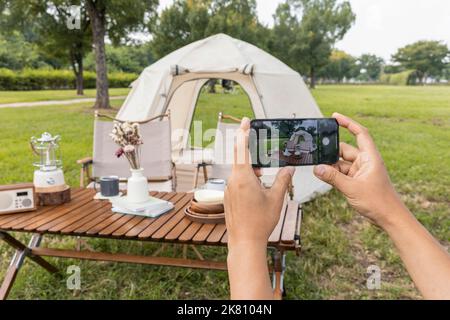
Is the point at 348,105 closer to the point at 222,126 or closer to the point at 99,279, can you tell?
the point at 222,126

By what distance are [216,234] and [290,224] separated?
1.53 ft

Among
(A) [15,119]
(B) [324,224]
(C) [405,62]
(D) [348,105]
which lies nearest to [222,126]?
(B) [324,224]

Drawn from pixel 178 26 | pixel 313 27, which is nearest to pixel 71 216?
pixel 178 26

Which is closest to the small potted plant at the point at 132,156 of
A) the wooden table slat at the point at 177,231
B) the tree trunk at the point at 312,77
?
the wooden table slat at the point at 177,231

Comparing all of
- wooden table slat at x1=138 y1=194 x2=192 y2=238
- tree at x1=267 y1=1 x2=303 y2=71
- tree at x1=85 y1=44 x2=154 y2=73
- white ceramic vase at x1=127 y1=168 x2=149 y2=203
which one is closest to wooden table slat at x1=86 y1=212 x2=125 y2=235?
white ceramic vase at x1=127 y1=168 x2=149 y2=203

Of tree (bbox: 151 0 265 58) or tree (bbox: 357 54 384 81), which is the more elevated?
tree (bbox: 151 0 265 58)

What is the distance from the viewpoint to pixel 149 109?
4.70 metres

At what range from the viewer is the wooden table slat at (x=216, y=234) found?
204 cm

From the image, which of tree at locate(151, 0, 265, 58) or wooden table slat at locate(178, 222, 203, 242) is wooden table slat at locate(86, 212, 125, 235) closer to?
wooden table slat at locate(178, 222, 203, 242)

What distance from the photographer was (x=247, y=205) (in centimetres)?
70

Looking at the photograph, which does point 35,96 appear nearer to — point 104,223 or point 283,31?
point 283,31

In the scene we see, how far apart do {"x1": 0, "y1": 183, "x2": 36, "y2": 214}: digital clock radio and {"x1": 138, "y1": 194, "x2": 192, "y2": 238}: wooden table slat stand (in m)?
0.84

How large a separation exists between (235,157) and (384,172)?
36cm

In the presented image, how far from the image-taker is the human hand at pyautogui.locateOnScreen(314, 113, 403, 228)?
809 millimetres
